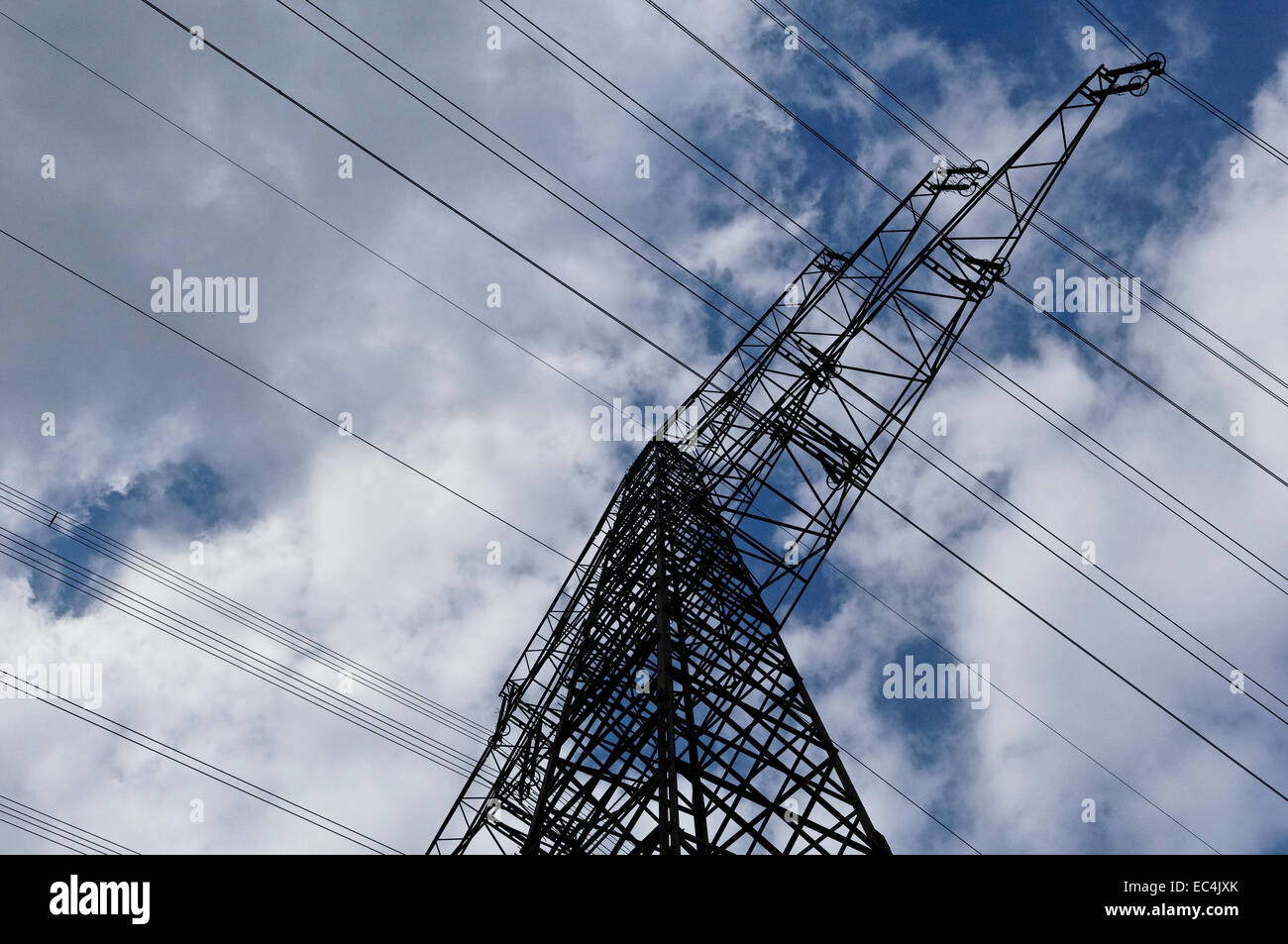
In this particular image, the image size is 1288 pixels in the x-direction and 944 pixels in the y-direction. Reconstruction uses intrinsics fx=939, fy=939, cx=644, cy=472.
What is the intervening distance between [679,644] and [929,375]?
21.3ft

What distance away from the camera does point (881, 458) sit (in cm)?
1483

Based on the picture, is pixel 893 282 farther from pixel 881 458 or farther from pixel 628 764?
pixel 628 764

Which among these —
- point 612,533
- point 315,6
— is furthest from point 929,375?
point 315,6

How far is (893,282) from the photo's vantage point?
15.5 m

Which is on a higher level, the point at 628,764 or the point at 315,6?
the point at 315,6
